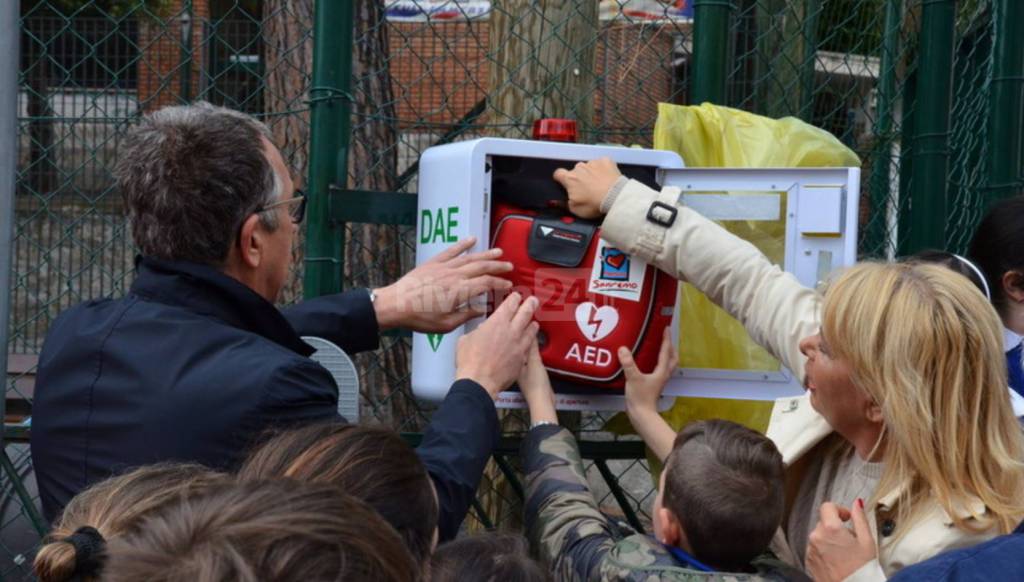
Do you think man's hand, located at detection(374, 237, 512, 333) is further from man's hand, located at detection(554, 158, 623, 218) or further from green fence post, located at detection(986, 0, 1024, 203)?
green fence post, located at detection(986, 0, 1024, 203)

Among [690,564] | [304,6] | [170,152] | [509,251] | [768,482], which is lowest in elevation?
[690,564]

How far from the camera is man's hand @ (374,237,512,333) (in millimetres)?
2553

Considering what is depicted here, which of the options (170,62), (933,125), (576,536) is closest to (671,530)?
(576,536)

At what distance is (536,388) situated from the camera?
2.57 metres

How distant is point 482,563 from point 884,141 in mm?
2435

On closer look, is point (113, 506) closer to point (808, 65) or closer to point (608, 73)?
point (608, 73)

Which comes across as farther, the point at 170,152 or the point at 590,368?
the point at 590,368

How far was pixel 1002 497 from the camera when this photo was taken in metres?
2.02

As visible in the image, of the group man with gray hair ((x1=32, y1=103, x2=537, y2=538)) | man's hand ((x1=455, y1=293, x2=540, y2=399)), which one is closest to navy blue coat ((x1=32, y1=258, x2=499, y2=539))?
man with gray hair ((x1=32, y1=103, x2=537, y2=538))

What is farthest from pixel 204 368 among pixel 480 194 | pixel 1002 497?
pixel 1002 497

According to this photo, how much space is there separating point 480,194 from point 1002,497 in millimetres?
1216

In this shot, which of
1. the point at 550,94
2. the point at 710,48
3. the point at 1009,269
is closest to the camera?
the point at 1009,269

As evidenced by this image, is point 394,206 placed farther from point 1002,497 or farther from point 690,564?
point 1002,497

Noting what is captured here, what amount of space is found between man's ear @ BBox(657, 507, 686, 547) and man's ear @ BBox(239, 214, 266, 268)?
34.6 inches
